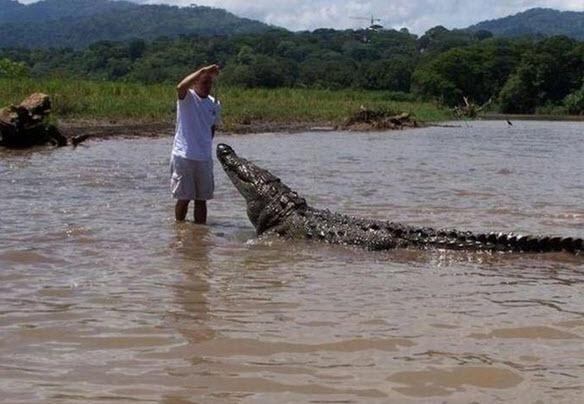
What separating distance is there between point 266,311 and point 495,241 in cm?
271

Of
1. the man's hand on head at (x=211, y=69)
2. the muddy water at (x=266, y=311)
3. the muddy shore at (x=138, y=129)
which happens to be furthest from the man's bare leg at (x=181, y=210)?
the muddy shore at (x=138, y=129)

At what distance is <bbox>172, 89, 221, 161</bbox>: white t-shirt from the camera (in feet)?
25.8

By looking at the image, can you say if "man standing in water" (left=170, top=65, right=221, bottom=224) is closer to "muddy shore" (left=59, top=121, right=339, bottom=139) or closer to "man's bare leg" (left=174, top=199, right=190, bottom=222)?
"man's bare leg" (left=174, top=199, right=190, bottom=222)

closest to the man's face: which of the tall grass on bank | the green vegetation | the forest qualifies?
the tall grass on bank

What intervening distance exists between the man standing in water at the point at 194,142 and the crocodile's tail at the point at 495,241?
235cm

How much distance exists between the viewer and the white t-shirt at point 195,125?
7867 millimetres

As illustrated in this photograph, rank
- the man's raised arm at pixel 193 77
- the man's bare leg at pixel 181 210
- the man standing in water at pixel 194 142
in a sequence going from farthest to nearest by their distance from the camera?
1. the man's bare leg at pixel 181 210
2. the man standing in water at pixel 194 142
3. the man's raised arm at pixel 193 77

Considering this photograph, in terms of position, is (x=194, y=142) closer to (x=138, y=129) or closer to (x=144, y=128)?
(x=138, y=129)

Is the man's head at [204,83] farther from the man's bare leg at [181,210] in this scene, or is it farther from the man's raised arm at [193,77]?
the man's bare leg at [181,210]

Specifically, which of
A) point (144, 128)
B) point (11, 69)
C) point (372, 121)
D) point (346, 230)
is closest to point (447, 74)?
point (372, 121)

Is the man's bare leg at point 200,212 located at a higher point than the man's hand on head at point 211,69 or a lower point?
lower

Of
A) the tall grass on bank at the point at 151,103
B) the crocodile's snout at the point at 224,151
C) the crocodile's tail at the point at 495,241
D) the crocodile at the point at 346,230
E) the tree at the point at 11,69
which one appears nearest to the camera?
the crocodile's tail at the point at 495,241

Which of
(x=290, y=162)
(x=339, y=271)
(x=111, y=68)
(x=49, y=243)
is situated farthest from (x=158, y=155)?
(x=111, y=68)

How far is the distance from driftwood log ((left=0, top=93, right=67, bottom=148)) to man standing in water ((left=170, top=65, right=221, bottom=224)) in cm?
889
